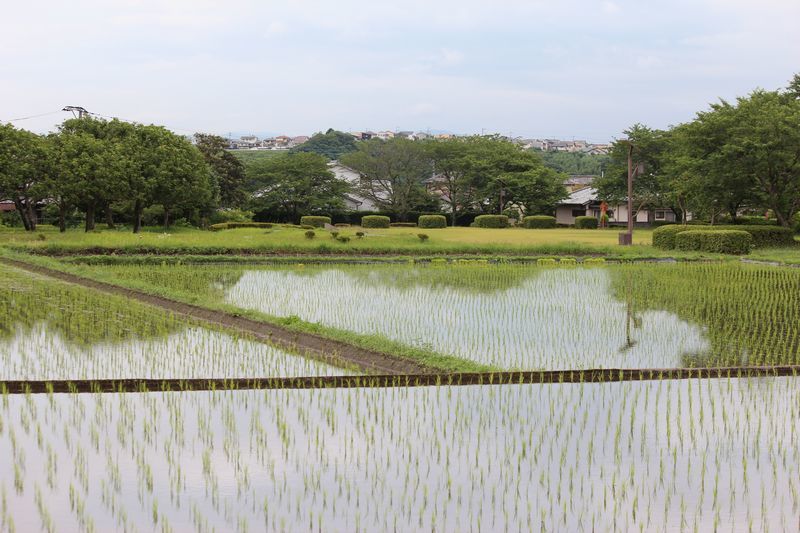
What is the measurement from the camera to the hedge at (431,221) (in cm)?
5412

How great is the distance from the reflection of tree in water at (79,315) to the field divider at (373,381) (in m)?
2.93

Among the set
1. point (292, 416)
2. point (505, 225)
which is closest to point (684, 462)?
point (292, 416)

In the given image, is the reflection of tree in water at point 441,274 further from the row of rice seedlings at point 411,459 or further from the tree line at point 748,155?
the tree line at point 748,155

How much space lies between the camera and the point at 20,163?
37906mm

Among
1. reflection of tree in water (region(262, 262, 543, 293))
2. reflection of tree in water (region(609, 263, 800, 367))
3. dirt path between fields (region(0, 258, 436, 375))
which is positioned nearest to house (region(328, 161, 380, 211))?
reflection of tree in water (region(262, 262, 543, 293))

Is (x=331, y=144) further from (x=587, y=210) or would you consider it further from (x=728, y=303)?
(x=728, y=303)

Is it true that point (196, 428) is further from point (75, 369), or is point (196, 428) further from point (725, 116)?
point (725, 116)

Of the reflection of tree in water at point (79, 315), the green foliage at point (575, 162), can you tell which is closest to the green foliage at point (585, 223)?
the reflection of tree in water at point (79, 315)

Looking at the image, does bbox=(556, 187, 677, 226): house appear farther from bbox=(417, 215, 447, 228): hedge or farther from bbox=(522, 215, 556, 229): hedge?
bbox=(417, 215, 447, 228): hedge

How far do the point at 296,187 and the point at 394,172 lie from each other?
9.63 meters

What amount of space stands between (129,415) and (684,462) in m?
4.33

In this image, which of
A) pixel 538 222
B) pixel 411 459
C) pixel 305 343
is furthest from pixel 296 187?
pixel 411 459

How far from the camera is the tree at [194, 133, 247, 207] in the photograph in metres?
56.5

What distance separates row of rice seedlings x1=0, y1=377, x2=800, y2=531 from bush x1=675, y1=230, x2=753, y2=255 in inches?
819
